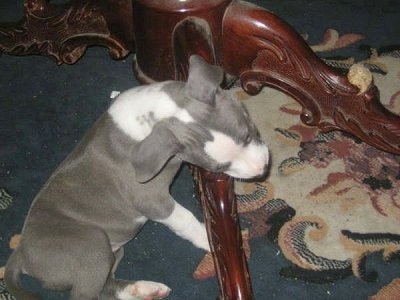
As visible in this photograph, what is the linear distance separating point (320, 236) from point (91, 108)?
2.70ft

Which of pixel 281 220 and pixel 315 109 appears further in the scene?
pixel 281 220

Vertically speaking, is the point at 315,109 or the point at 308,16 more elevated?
the point at 315,109

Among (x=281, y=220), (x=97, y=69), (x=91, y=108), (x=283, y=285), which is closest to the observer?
(x=283, y=285)

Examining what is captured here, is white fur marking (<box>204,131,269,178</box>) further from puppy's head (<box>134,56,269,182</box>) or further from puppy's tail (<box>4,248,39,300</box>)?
puppy's tail (<box>4,248,39,300</box>)

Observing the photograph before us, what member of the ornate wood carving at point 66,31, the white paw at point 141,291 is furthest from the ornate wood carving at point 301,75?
the white paw at point 141,291

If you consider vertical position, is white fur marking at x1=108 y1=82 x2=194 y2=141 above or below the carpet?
above

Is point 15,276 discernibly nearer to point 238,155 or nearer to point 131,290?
point 131,290

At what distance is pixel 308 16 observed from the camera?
200cm

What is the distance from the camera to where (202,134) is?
106 centimetres

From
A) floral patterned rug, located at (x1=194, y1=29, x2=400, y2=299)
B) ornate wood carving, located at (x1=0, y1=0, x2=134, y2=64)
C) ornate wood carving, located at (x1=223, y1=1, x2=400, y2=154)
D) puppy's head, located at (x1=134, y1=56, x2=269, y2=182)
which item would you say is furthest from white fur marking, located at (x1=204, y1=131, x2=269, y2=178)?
ornate wood carving, located at (x1=0, y1=0, x2=134, y2=64)

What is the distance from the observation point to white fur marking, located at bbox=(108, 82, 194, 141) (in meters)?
1.10

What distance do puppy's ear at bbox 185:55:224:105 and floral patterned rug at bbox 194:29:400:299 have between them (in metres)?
0.43

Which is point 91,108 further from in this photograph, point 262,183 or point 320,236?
point 320,236

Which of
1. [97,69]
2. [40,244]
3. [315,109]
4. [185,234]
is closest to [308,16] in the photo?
[97,69]
